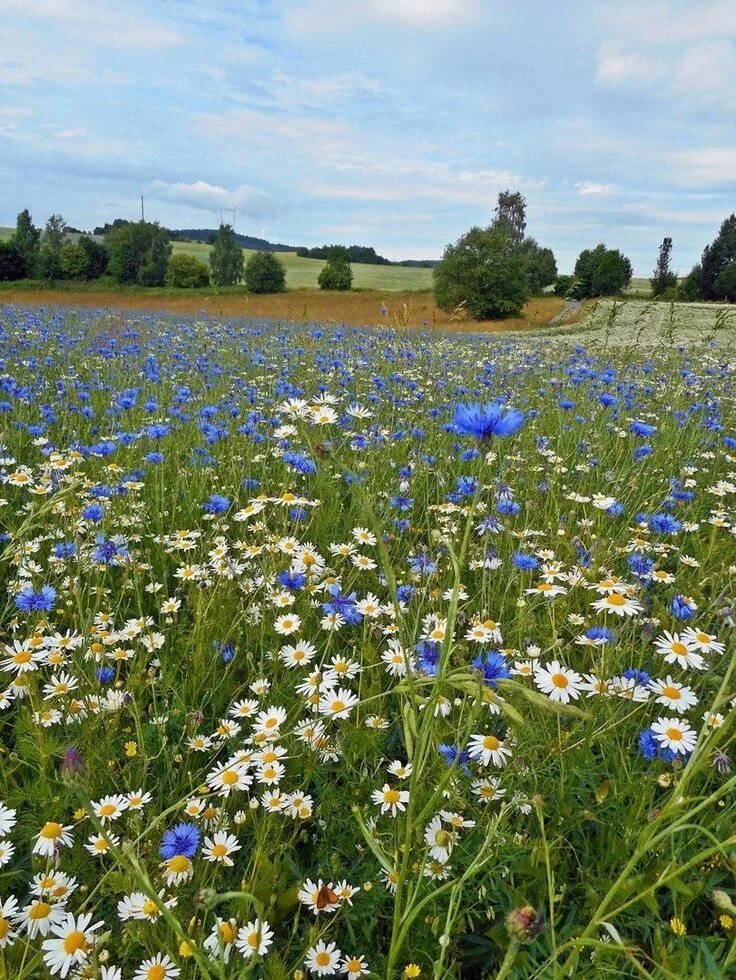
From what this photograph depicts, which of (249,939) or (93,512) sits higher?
(93,512)

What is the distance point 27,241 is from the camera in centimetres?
4741

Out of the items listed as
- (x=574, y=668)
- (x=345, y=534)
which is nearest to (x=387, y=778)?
(x=574, y=668)

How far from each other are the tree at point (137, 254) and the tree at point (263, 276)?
8.94m

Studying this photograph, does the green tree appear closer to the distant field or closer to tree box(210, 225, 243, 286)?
the distant field

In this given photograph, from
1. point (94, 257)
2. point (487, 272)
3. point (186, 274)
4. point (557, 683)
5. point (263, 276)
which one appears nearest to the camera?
point (557, 683)

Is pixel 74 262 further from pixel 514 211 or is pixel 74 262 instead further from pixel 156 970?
pixel 156 970

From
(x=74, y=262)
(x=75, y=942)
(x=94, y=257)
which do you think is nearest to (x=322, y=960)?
(x=75, y=942)

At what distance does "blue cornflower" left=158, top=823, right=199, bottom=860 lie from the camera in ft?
3.80

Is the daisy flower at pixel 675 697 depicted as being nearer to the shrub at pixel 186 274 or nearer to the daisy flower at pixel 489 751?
the daisy flower at pixel 489 751

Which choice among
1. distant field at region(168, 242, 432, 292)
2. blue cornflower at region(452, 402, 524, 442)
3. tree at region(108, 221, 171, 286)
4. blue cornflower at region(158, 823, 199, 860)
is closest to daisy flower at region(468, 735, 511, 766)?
blue cornflower at region(158, 823, 199, 860)

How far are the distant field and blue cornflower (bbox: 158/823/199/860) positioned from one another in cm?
4547

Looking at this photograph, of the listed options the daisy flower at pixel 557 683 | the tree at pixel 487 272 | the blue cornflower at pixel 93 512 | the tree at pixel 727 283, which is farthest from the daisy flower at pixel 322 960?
the tree at pixel 727 283

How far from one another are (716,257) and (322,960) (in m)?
61.8

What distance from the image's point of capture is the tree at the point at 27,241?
45562 mm
